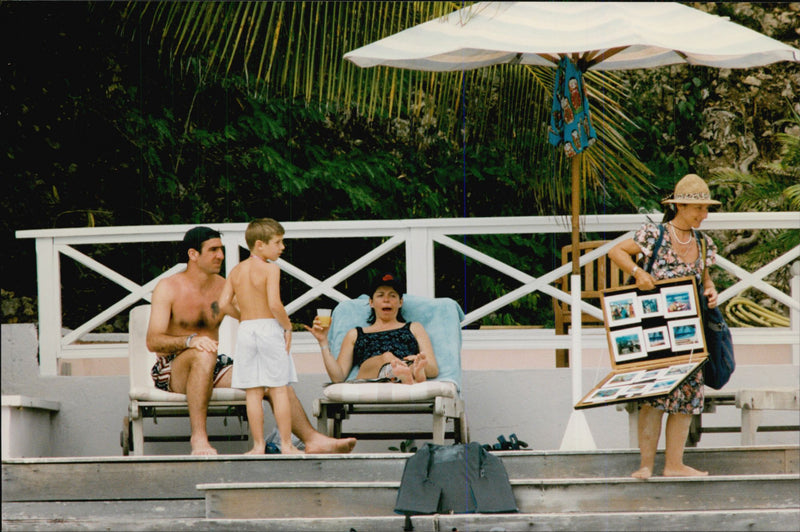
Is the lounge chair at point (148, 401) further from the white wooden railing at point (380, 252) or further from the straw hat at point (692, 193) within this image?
the straw hat at point (692, 193)

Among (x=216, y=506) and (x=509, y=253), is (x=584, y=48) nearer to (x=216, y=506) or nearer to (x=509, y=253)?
(x=216, y=506)

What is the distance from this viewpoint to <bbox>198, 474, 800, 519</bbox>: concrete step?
251 inches

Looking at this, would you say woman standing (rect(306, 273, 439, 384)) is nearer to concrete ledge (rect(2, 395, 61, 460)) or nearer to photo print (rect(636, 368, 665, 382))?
photo print (rect(636, 368, 665, 382))

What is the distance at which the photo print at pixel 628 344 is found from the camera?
670 cm

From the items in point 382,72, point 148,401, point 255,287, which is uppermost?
point 382,72

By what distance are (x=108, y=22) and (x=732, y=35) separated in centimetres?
682

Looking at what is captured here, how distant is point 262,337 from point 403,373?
3.10 ft

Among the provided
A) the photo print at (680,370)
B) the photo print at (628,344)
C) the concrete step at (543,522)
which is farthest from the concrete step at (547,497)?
the photo print at (628,344)

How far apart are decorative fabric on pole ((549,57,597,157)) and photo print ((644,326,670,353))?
1.65 metres

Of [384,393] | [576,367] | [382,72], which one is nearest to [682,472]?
[576,367]

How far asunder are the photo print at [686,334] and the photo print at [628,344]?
6.7 inches

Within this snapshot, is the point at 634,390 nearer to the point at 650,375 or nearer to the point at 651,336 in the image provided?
the point at 650,375

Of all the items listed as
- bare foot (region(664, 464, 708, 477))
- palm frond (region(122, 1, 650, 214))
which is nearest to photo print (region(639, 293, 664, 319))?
bare foot (region(664, 464, 708, 477))

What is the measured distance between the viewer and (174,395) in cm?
765
